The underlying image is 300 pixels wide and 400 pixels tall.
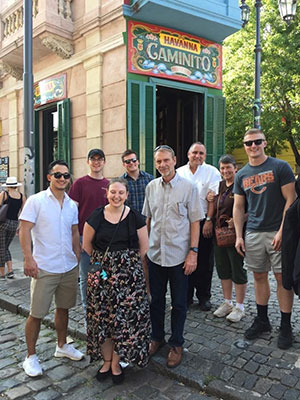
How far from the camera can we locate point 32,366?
3.20 m

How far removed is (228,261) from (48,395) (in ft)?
7.58

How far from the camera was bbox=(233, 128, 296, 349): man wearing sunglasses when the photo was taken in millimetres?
3352

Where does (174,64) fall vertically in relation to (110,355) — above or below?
above

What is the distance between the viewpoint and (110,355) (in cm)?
308

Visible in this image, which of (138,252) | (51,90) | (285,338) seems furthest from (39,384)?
(51,90)

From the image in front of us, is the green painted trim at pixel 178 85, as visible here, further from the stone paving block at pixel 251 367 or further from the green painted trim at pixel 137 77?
the stone paving block at pixel 251 367

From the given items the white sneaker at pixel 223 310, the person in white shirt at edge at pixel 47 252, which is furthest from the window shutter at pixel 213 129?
the person in white shirt at edge at pixel 47 252

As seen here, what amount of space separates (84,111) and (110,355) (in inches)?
264

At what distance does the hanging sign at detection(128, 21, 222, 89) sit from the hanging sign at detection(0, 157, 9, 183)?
6.13 meters

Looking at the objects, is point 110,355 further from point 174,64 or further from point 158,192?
point 174,64

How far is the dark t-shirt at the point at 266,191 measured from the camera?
3.35 m

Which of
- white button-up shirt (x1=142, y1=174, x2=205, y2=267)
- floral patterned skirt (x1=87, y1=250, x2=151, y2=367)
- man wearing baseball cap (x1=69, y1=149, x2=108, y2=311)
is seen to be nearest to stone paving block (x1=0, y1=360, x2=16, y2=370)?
man wearing baseball cap (x1=69, y1=149, x2=108, y2=311)

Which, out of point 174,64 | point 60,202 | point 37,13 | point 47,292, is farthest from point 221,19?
point 47,292

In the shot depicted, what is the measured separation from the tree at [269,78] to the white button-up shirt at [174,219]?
14.1 m
